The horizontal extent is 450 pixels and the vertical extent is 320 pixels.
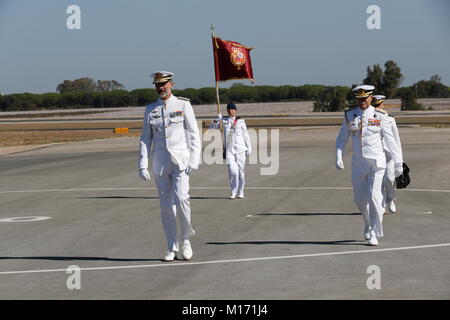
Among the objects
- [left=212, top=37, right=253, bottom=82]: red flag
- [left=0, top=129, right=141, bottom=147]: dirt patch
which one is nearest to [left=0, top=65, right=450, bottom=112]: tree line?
[left=0, top=129, right=141, bottom=147]: dirt patch

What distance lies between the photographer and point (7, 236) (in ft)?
45.5

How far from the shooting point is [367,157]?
12438mm

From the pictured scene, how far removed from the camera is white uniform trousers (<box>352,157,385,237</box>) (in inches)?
484

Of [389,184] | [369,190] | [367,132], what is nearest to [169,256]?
[369,190]

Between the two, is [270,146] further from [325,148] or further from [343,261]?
[343,261]

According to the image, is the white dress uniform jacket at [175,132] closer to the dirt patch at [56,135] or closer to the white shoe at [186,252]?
the white shoe at [186,252]

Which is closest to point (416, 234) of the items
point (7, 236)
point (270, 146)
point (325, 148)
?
point (7, 236)

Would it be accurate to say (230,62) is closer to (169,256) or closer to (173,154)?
(173,154)

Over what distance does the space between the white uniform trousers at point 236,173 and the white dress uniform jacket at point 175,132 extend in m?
7.94

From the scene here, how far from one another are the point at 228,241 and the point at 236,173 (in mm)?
6407

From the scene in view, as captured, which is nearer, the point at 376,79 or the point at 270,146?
the point at 270,146

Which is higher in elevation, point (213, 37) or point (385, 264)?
point (213, 37)

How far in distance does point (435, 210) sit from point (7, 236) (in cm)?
763

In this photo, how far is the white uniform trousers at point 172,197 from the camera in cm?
1107
